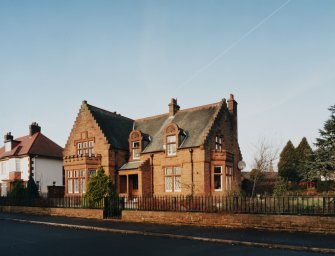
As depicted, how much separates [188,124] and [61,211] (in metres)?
14.9

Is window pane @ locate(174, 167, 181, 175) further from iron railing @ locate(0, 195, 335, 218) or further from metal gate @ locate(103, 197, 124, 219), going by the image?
metal gate @ locate(103, 197, 124, 219)

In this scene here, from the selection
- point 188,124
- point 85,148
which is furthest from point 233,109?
point 85,148

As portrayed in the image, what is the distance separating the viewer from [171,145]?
102 feet

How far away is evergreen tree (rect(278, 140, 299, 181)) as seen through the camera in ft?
194

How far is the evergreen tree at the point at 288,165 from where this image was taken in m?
59.1

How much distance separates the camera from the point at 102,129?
110 feet

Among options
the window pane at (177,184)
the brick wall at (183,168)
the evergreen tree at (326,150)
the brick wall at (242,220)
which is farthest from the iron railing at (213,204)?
the evergreen tree at (326,150)

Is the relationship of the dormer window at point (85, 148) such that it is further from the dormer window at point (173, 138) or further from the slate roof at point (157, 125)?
the dormer window at point (173, 138)

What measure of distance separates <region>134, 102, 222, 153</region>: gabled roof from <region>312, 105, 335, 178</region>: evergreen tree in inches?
750

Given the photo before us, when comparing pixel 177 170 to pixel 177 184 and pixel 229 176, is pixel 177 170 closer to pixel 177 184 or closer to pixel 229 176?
pixel 177 184

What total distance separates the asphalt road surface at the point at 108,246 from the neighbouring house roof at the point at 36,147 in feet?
96.8

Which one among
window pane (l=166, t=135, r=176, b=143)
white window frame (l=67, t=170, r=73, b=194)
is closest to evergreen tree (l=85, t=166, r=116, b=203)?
window pane (l=166, t=135, r=176, b=143)

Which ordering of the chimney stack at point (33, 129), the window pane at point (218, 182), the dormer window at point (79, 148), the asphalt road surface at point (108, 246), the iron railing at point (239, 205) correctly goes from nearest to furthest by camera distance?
1. the asphalt road surface at point (108, 246)
2. the iron railing at point (239, 205)
3. the window pane at point (218, 182)
4. the dormer window at point (79, 148)
5. the chimney stack at point (33, 129)

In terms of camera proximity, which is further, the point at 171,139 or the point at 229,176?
the point at 171,139
